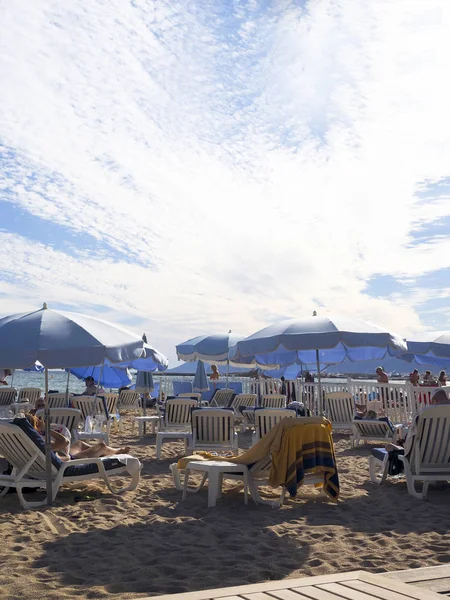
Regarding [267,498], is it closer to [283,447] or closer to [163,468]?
[283,447]

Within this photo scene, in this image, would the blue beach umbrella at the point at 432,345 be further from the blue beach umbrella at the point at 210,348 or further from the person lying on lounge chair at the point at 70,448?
the person lying on lounge chair at the point at 70,448

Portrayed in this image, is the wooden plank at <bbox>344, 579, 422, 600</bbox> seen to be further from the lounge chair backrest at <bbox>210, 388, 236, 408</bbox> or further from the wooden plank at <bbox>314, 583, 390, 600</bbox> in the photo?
the lounge chair backrest at <bbox>210, 388, 236, 408</bbox>

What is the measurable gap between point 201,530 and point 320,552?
1073mm

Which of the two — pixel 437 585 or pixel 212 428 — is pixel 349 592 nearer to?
pixel 437 585

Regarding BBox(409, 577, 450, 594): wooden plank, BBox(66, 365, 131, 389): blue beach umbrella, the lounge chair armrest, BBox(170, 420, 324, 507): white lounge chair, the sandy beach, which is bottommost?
the sandy beach

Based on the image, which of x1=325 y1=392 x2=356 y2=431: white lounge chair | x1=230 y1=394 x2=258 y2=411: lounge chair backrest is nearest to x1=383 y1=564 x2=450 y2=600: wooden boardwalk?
x1=325 y1=392 x2=356 y2=431: white lounge chair

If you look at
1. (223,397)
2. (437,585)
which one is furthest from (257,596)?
(223,397)

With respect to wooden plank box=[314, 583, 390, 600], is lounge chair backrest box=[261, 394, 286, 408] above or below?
above

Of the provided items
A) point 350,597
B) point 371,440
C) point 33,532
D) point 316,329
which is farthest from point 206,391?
point 350,597

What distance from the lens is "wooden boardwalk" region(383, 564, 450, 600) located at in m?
2.95

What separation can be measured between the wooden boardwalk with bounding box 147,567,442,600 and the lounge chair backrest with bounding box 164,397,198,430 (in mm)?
7557

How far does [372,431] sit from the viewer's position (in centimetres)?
1023

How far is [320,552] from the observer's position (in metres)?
4.50

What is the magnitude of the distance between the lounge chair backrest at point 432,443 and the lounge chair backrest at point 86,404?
6.20 meters
